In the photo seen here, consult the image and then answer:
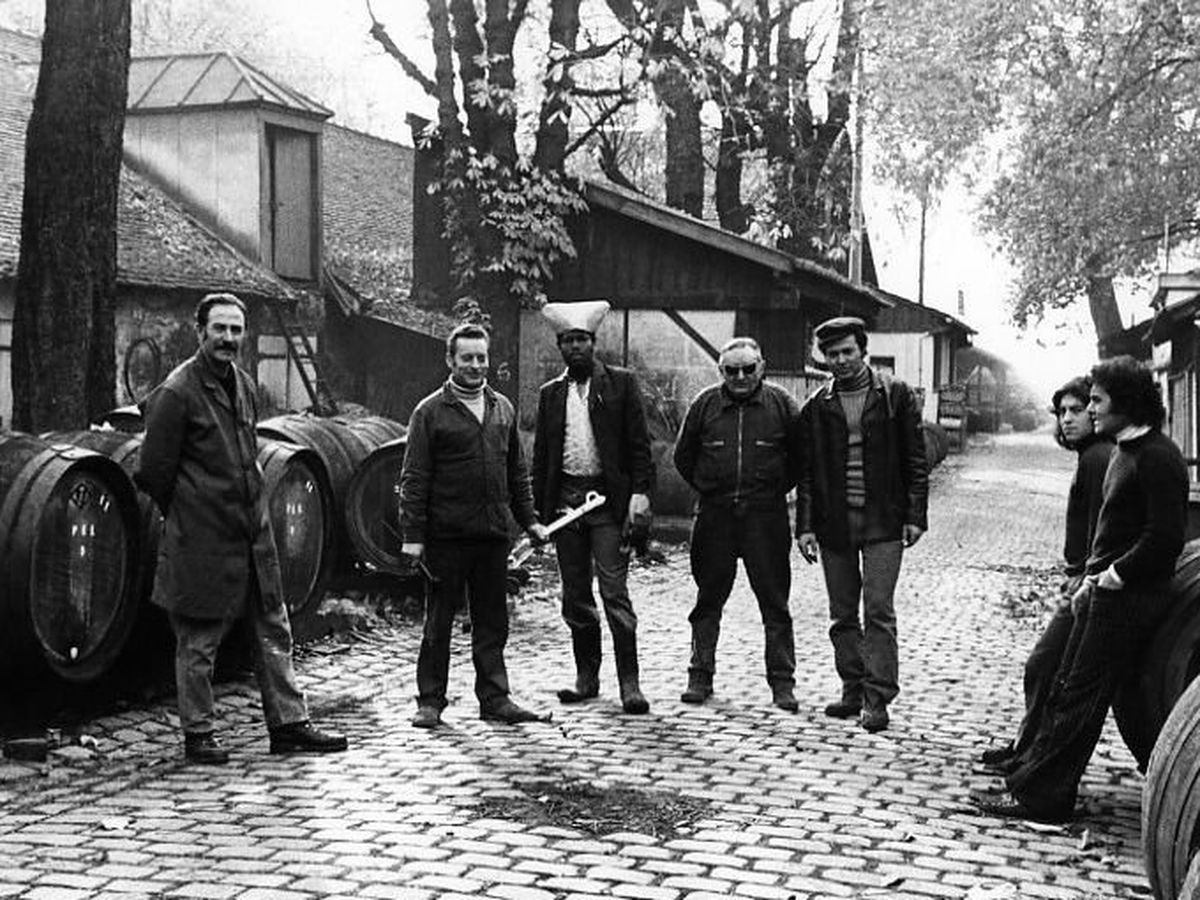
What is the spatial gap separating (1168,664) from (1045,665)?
60 cm

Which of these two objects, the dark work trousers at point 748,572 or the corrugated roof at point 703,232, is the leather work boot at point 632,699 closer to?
the dark work trousers at point 748,572

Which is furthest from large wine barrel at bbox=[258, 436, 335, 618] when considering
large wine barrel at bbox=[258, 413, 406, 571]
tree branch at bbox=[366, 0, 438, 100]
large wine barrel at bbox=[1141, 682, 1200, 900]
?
tree branch at bbox=[366, 0, 438, 100]

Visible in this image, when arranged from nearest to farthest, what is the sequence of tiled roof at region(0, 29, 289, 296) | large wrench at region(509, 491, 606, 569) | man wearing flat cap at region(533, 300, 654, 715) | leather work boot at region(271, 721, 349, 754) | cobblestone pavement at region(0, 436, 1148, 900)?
cobblestone pavement at region(0, 436, 1148, 900) → leather work boot at region(271, 721, 349, 754) → large wrench at region(509, 491, 606, 569) → man wearing flat cap at region(533, 300, 654, 715) → tiled roof at region(0, 29, 289, 296)

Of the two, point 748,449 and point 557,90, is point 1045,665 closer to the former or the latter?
point 748,449

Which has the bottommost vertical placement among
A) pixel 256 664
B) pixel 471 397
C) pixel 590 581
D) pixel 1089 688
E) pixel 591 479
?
pixel 256 664

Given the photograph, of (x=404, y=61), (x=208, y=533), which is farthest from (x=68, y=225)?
(x=404, y=61)

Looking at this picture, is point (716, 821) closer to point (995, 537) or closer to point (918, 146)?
point (995, 537)

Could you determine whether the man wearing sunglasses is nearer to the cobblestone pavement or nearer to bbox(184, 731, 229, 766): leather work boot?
the cobblestone pavement

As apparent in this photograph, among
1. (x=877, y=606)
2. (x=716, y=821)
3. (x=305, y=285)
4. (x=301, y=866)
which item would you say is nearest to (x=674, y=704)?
(x=877, y=606)

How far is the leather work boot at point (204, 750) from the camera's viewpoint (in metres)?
7.05

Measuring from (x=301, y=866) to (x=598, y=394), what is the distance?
3.64 metres

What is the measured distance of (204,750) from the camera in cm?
705

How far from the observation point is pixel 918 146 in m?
27.0

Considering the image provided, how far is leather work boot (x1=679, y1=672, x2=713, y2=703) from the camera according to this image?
8.48 meters
